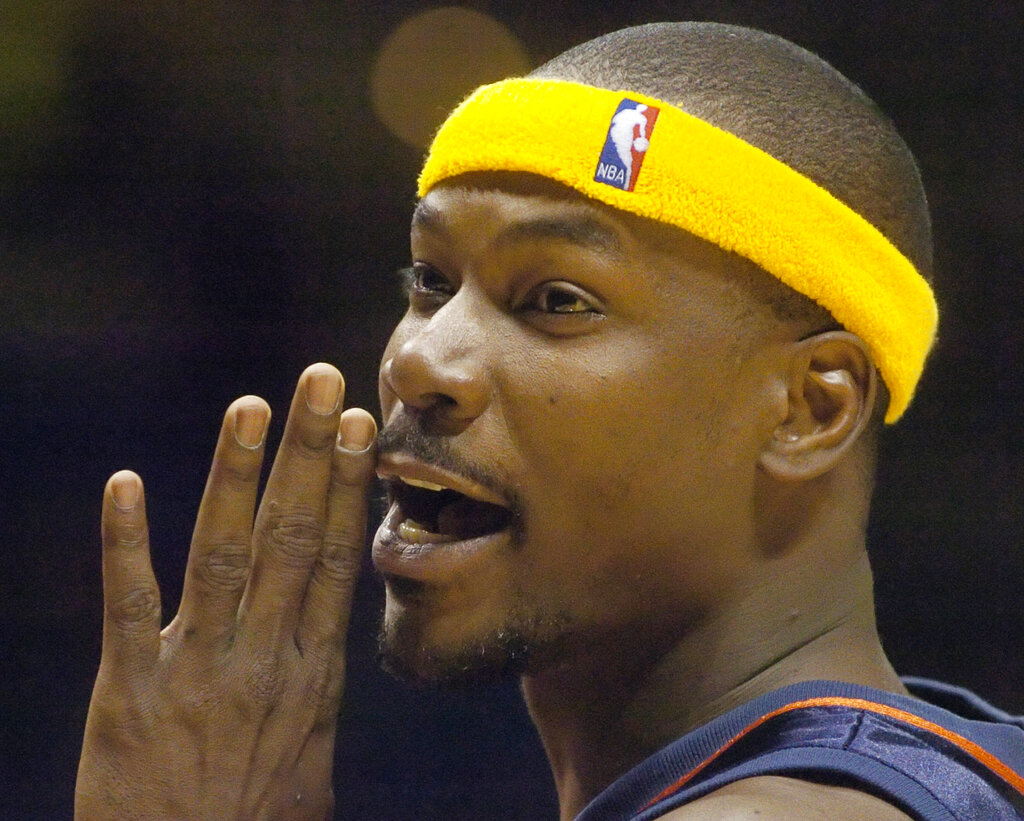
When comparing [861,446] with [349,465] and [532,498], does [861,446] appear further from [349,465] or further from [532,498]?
[349,465]

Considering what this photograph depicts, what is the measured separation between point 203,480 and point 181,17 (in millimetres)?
1127

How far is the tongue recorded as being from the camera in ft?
4.92

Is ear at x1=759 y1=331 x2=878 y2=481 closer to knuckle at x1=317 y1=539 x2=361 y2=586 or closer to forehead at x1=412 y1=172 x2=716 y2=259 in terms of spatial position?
forehead at x1=412 y1=172 x2=716 y2=259

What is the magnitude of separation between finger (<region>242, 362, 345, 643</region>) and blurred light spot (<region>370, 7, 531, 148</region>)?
5.51 ft

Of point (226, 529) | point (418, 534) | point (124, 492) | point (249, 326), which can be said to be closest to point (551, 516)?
point (418, 534)

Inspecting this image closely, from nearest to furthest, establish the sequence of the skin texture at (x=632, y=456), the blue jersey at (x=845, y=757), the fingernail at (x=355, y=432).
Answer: the blue jersey at (x=845, y=757) < the skin texture at (x=632, y=456) < the fingernail at (x=355, y=432)

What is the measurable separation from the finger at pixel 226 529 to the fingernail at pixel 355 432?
0.10m

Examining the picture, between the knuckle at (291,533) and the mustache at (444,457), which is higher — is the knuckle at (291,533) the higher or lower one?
the lower one

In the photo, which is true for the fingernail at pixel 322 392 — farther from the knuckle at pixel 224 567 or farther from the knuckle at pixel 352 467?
the knuckle at pixel 224 567

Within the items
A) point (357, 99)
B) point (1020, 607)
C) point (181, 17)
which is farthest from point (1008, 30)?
point (181, 17)

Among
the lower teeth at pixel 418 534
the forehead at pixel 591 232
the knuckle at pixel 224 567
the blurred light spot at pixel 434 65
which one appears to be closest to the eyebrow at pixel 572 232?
the forehead at pixel 591 232

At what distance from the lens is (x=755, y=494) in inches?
59.5

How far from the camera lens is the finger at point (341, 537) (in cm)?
157

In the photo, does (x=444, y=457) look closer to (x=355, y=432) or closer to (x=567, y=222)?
(x=355, y=432)
